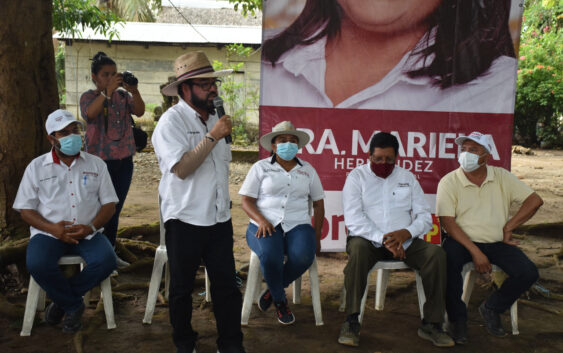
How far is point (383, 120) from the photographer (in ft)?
15.9

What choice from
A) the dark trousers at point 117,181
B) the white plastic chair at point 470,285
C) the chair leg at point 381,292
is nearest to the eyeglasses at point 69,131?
the dark trousers at point 117,181

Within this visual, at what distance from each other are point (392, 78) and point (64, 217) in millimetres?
3026

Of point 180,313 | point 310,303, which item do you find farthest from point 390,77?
point 180,313

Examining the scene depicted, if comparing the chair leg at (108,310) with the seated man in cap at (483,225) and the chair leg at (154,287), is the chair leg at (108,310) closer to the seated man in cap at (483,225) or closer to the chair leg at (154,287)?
the chair leg at (154,287)

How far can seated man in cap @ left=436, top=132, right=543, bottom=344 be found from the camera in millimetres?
3594

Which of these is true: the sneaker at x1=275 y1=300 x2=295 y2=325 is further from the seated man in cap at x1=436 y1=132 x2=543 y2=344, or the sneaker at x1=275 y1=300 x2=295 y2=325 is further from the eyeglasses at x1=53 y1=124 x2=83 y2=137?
the eyeglasses at x1=53 y1=124 x2=83 y2=137

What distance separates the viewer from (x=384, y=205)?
385 centimetres

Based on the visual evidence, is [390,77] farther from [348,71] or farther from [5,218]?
[5,218]

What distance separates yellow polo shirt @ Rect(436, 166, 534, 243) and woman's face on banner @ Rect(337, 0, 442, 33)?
1.66m

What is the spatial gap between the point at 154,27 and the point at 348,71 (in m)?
13.0

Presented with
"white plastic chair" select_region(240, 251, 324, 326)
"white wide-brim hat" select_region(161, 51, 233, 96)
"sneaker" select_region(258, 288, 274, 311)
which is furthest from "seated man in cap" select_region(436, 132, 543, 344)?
"white wide-brim hat" select_region(161, 51, 233, 96)

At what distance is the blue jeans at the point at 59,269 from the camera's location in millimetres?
3381

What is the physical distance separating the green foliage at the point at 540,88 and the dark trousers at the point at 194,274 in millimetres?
16398

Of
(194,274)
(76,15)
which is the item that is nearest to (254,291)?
(194,274)
